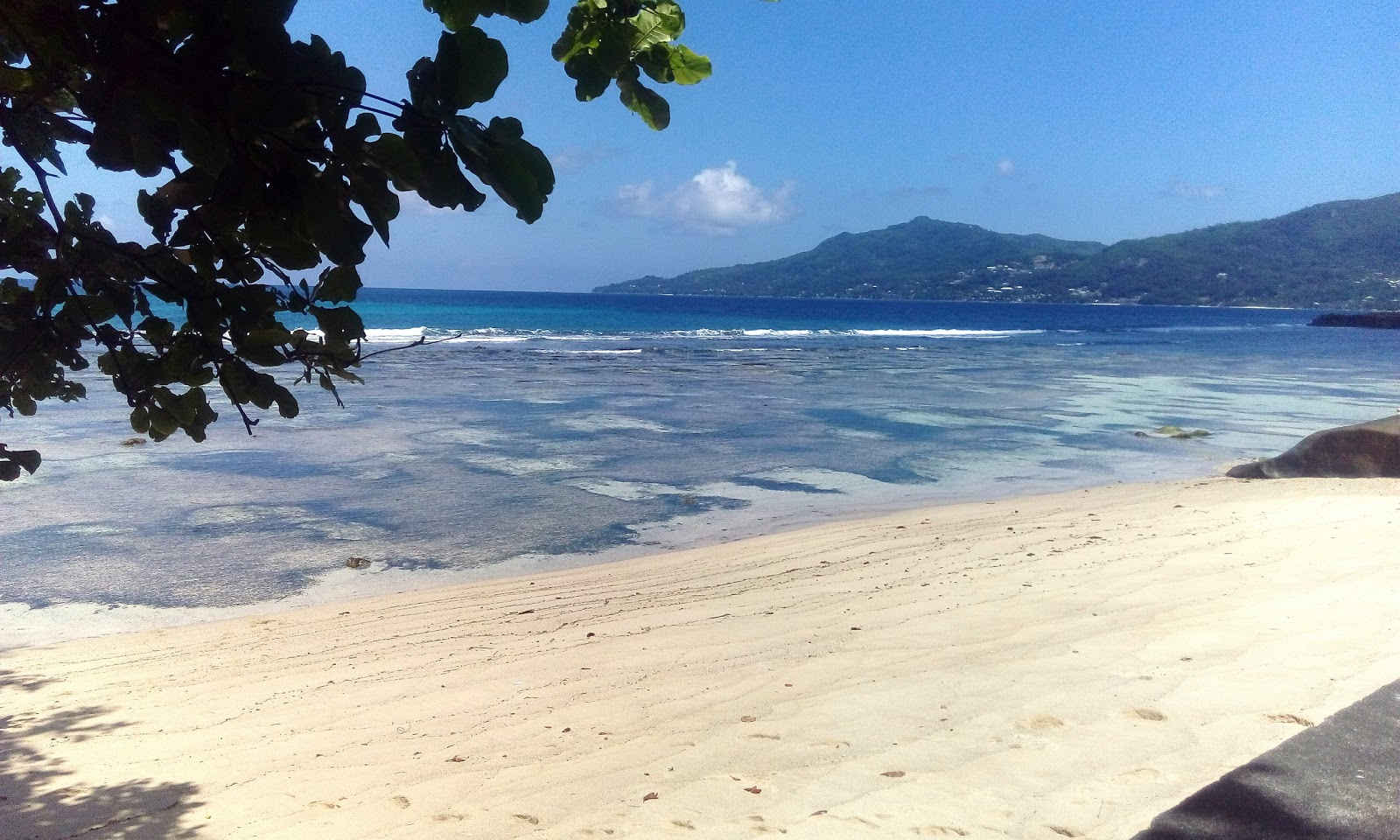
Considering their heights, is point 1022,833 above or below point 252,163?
below

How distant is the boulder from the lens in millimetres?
10781

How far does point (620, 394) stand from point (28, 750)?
18453 millimetres

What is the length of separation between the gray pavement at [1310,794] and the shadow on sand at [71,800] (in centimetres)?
333

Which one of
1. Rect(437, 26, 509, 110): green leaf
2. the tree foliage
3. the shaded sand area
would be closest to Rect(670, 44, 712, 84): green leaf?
the tree foliage

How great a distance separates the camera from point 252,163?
1741mm

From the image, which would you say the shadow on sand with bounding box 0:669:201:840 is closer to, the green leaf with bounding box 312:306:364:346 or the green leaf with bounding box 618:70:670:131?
the green leaf with bounding box 312:306:364:346

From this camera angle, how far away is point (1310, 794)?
10.5ft

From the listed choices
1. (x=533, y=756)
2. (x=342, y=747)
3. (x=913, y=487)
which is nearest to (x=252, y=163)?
(x=533, y=756)

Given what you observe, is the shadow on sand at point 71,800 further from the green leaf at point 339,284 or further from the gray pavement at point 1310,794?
the gray pavement at point 1310,794

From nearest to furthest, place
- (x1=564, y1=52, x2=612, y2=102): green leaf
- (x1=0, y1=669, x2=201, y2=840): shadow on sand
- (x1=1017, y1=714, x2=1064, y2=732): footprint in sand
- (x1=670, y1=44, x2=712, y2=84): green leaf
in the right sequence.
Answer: (x1=564, y1=52, x2=612, y2=102): green leaf < (x1=670, y1=44, x2=712, y2=84): green leaf < (x1=0, y1=669, x2=201, y2=840): shadow on sand < (x1=1017, y1=714, x2=1064, y2=732): footprint in sand

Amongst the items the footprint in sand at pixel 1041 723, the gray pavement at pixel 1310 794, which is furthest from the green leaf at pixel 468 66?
Result: the footprint in sand at pixel 1041 723

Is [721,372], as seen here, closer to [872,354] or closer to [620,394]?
[620,394]

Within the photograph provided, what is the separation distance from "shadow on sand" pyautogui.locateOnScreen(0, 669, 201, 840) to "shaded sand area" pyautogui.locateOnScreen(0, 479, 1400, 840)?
0.6 inches

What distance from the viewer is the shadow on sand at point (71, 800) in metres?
3.44
